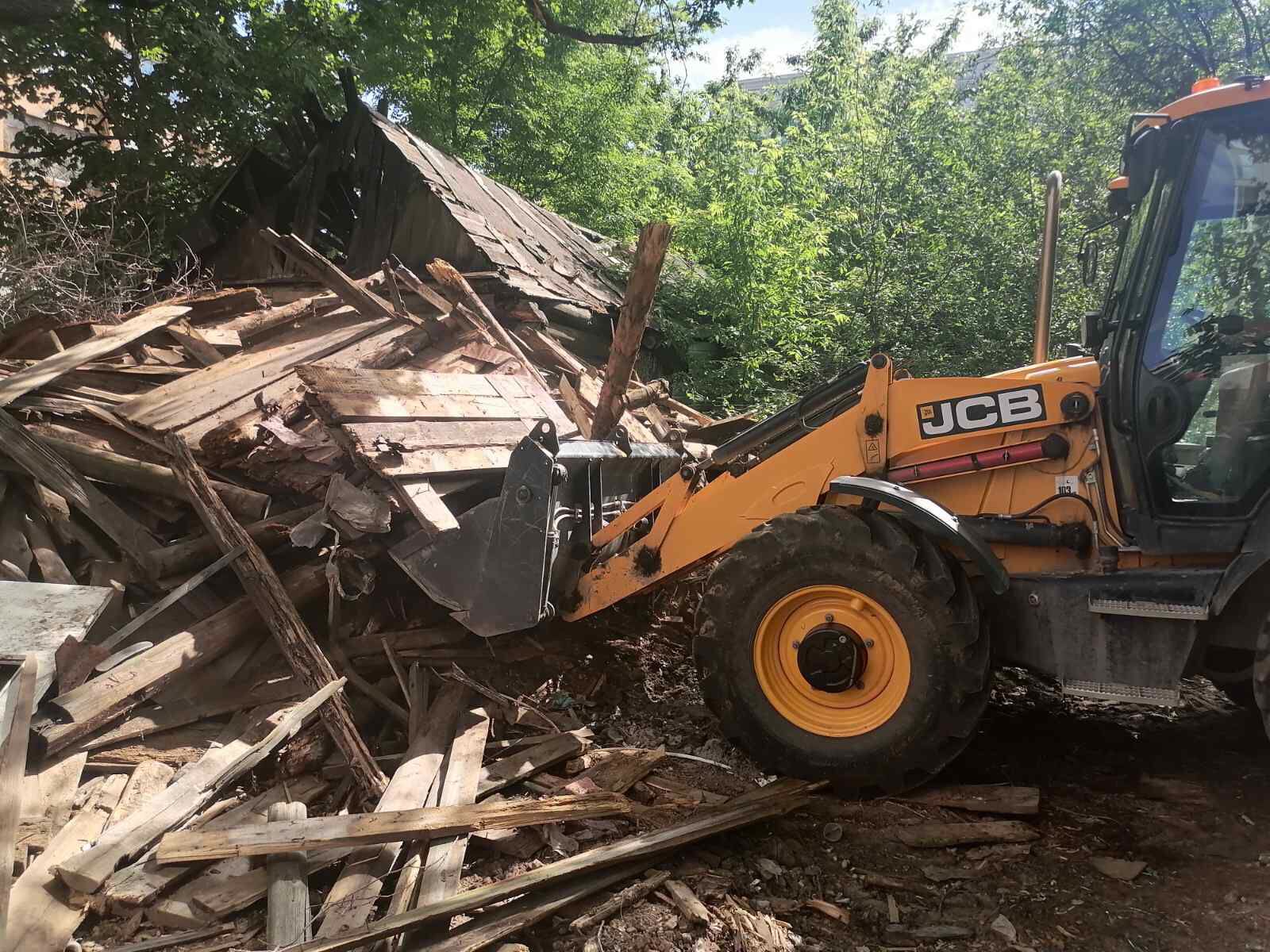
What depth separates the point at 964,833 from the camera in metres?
3.47

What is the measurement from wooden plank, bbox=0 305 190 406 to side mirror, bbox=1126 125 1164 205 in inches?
252

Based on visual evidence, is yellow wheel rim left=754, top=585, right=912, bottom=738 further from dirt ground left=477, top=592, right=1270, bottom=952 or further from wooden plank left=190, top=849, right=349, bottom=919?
wooden plank left=190, top=849, right=349, bottom=919

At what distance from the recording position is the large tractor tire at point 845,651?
3562 millimetres

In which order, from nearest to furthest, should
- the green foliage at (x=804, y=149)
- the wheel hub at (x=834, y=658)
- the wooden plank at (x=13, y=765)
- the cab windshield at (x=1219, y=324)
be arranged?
the wooden plank at (x=13, y=765) < the cab windshield at (x=1219, y=324) < the wheel hub at (x=834, y=658) < the green foliage at (x=804, y=149)

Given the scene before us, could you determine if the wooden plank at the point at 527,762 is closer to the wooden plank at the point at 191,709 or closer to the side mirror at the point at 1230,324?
the wooden plank at the point at 191,709

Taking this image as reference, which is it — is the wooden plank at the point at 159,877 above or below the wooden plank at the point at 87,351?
below

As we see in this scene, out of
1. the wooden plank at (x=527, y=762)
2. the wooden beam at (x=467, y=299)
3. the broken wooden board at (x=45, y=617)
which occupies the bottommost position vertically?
the wooden plank at (x=527, y=762)

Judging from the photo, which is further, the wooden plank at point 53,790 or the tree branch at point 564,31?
the tree branch at point 564,31

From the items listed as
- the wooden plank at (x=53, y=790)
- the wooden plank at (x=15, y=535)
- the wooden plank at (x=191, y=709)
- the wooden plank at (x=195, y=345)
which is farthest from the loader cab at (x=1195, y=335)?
the wooden plank at (x=195, y=345)

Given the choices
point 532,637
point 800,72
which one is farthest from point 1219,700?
Result: point 800,72

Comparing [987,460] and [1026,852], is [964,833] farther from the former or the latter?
[987,460]

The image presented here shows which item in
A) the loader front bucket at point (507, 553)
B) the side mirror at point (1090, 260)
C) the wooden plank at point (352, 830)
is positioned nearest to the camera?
the wooden plank at point (352, 830)

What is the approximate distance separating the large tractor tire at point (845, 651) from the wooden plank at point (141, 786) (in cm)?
244

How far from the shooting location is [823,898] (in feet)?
10.3
